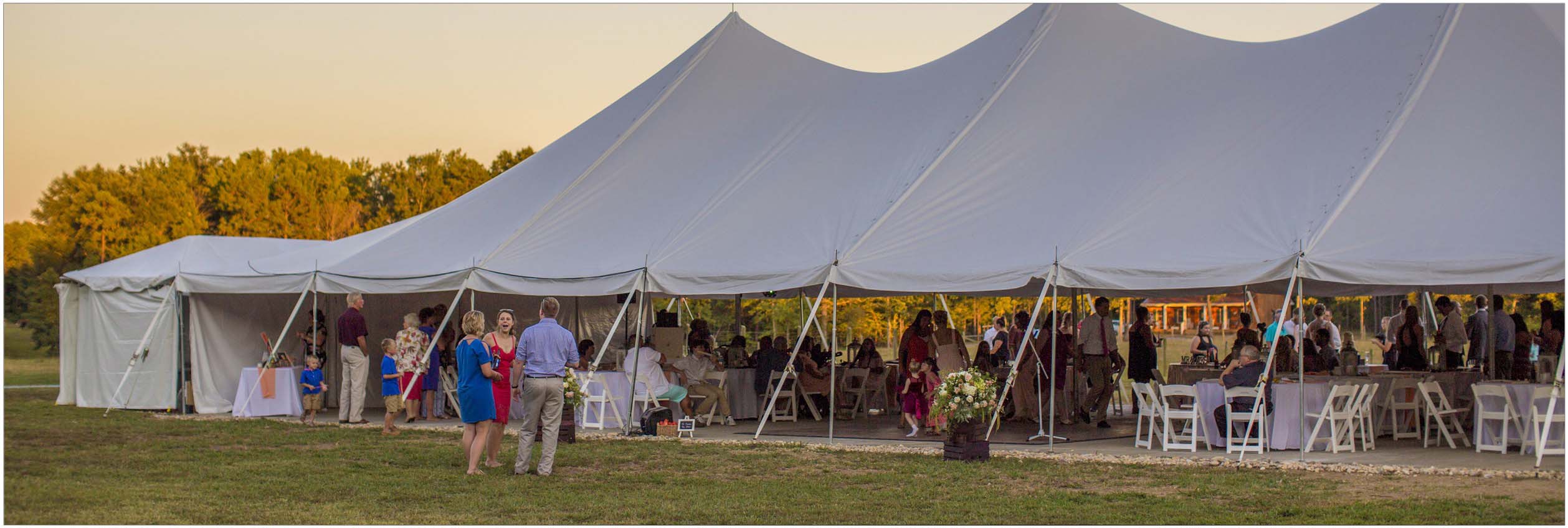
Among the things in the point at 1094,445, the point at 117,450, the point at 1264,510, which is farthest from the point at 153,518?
the point at 1094,445

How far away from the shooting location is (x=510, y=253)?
14320mm

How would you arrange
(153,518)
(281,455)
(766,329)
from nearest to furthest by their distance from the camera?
(153,518) → (281,455) → (766,329)

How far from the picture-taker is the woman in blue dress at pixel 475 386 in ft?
31.9

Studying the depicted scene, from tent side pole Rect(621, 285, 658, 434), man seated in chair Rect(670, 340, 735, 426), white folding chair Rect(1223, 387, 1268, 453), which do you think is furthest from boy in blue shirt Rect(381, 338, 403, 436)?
white folding chair Rect(1223, 387, 1268, 453)

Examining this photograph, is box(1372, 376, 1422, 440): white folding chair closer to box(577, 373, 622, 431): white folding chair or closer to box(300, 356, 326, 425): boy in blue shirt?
box(577, 373, 622, 431): white folding chair

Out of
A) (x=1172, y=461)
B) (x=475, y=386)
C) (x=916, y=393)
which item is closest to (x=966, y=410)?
(x=1172, y=461)

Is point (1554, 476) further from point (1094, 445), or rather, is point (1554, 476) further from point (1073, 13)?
point (1073, 13)

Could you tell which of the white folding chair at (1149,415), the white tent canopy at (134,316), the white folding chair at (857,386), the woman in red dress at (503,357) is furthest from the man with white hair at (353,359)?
the white folding chair at (1149,415)

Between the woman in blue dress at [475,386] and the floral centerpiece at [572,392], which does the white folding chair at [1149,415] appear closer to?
the floral centerpiece at [572,392]

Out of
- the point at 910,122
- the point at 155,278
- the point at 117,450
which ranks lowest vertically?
the point at 117,450

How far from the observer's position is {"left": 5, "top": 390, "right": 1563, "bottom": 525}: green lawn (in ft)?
26.6

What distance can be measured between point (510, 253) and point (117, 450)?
13.0 feet

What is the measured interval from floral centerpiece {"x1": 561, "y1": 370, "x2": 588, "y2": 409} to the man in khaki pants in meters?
4.77

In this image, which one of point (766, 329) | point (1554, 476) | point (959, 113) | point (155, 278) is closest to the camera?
point (1554, 476)
